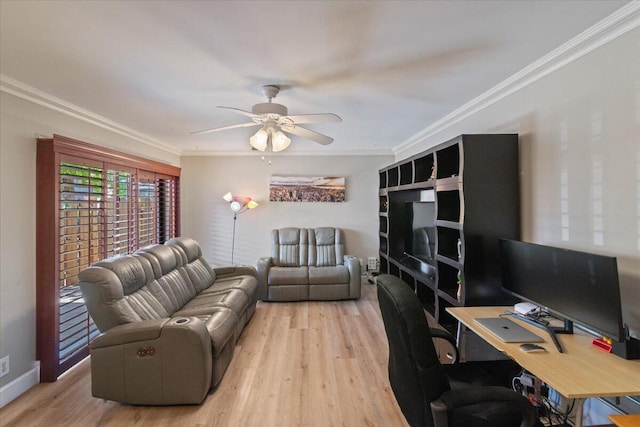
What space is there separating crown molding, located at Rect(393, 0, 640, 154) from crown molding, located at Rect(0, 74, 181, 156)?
148 inches

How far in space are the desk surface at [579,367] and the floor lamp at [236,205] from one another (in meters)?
4.15

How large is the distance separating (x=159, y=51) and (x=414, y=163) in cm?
271

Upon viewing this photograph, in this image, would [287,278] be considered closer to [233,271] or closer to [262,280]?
[262,280]

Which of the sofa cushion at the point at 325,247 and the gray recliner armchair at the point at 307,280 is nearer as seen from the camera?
the gray recliner armchair at the point at 307,280

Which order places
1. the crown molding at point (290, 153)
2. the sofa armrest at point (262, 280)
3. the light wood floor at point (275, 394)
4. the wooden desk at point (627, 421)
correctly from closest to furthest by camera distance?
the wooden desk at point (627, 421) < the light wood floor at point (275, 394) < the sofa armrest at point (262, 280) < the crown molding at point (290, 153)

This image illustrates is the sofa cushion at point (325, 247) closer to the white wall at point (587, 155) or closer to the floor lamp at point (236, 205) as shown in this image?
the floor lamp at point (236, 205)

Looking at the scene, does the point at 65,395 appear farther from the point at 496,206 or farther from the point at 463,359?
the point at 496,206

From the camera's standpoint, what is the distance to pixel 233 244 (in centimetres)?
545

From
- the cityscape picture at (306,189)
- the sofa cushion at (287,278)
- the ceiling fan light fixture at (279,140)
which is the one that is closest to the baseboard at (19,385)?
the sofa cushion at (287,278)

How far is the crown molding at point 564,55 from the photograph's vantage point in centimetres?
154

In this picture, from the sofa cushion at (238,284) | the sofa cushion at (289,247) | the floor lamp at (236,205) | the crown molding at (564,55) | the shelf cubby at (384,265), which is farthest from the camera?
the floor lamp at (236,205)

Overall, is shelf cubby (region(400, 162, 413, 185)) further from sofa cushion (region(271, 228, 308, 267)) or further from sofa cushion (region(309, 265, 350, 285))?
sofa cushion (region(271, 228, 308, 267))

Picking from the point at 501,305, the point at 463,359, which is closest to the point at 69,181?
the point at 463,359

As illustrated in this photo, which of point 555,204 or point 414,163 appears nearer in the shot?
point 555,204
